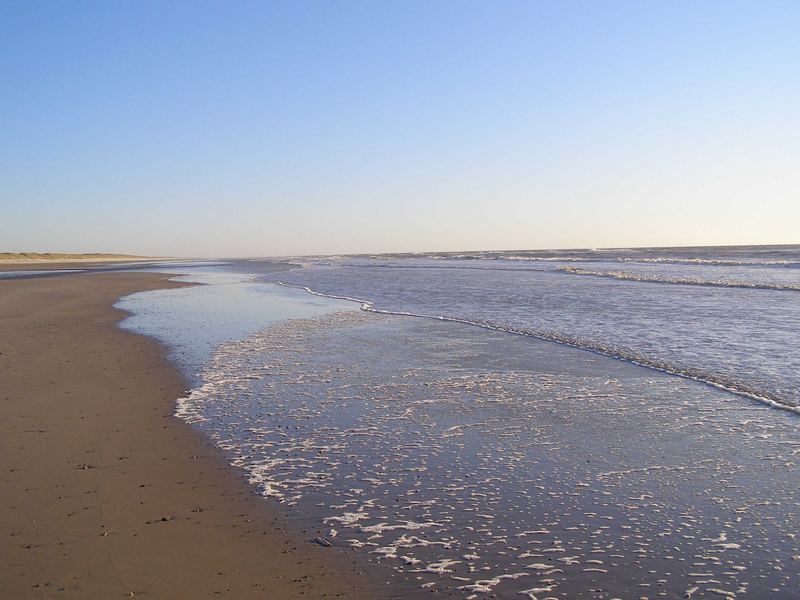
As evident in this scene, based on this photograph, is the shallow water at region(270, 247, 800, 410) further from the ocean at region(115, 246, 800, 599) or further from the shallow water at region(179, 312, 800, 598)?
the shallow water at region(179, 312, 800, 598)

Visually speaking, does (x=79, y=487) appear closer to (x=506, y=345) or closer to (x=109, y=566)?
(x=109, y=566)

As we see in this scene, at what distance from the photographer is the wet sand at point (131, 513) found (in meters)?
4.05

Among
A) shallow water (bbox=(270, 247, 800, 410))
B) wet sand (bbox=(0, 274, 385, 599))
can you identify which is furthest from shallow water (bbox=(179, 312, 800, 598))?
shallow water (bbox=(270, 247, 800, 410))

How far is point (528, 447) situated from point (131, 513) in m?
3.93

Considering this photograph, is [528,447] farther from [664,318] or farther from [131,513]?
[664,318]

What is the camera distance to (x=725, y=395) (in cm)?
887

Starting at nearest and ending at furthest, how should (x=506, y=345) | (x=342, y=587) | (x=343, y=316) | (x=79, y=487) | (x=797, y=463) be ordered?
(x=342, y=587), (x=79, y=487), (x=797, y=463), (x=506, y=345), (x=343, y=316)

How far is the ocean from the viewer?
435cm

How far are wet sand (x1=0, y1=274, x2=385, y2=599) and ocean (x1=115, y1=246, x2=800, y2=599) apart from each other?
0.31 m

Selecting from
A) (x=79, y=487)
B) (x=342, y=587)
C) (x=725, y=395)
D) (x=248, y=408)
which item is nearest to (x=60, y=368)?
(x=248, y=408)

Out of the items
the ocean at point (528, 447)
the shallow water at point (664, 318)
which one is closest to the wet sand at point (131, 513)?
the ocean at point (528, 447)

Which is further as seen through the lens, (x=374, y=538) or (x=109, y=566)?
(x=374, y=538)

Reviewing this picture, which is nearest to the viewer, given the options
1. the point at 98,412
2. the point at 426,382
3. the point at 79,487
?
the point at 79,487

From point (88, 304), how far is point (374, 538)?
886 inches
